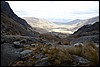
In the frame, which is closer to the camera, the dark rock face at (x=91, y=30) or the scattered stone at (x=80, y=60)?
the scattered stone at (x=80, y=60)

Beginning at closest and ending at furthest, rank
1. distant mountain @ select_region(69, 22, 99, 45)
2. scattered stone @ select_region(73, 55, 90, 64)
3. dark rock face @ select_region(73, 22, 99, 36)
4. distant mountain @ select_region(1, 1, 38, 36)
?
scattered stone @ select_region(73, 55, 90, 64) → distant mountain @ select_region(69, 22, 99, 45) → distant mountain @ select_region(1, 1, 38, 36) → dark rock face @ select_region(73, 22, 99, 36)

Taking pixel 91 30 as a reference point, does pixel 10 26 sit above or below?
above

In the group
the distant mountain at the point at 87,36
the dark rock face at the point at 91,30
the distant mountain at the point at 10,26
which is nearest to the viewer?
the distant mountain at the point at 87,36

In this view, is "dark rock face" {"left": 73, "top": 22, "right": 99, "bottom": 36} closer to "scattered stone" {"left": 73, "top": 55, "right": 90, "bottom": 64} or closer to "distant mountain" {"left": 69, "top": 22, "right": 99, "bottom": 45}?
"distant mountain" {"left": 69, "top": 22, "right": 99, "bottom": 45}

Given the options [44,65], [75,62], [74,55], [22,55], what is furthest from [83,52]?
[22,55]

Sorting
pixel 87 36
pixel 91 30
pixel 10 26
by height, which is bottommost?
pixel 91 30

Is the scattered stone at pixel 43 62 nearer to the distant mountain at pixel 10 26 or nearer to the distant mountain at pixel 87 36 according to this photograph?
the distant mountain at pixel 87 36

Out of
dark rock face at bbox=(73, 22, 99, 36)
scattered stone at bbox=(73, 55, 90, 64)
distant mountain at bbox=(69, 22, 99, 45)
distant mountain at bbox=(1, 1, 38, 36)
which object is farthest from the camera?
dark rock face at bbox=(73, 22, 99, 36)

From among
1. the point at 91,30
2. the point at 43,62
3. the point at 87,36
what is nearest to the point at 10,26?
the point at 91,30

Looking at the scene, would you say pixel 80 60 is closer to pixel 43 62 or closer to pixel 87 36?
pixel 43 62

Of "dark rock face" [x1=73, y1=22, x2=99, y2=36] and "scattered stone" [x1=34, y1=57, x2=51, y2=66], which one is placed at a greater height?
"scattered stone" [x1=34, y1=57, x2=51, y2=66]

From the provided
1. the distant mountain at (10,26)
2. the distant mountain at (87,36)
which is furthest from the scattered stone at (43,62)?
the distant mountain at (10,26)

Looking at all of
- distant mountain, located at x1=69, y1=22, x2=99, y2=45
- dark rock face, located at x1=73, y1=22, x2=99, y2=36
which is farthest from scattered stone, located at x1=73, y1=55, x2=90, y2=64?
dark rock face, located at x1=73, y1=22, x2=99, y2=36
